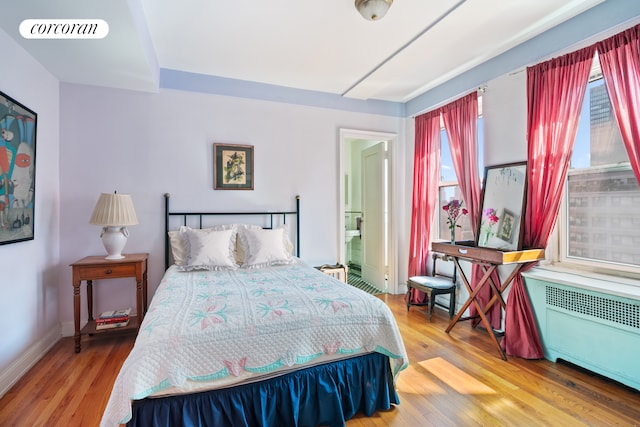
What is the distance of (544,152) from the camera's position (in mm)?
2562

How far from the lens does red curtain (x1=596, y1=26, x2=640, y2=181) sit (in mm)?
2012

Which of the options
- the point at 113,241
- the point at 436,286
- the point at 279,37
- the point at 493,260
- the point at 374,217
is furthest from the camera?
the point at 374,217

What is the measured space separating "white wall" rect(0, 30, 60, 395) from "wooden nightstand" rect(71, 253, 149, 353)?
277 millimetres

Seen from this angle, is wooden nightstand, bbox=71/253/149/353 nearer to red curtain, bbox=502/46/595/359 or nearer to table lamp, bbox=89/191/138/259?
table lamp, bbox=89/191/138/259

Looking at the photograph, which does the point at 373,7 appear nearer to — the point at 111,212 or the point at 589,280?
the point at 589,280

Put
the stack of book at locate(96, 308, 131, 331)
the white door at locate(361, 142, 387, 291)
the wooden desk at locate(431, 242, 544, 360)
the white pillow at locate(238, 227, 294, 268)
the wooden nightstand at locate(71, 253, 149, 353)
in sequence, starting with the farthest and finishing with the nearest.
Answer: the white door at locate(361, 142, 387, 291), the white pillow at locate(238, 227, 294, 268), the stack of book at locate(96, 308, 131, 331), the wooden nightstand at locate(71, 253, 149, 353), the wooden desk at locate(431, 242, 544, 360)

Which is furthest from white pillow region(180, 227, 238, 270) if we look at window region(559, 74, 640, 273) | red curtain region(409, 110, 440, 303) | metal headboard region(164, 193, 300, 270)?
window region(559, 74, 640, 273)

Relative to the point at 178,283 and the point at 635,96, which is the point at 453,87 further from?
the point at 178,283

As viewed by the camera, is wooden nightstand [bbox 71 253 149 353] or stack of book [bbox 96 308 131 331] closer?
wooden nightstand [bbox 71 253 149 353]

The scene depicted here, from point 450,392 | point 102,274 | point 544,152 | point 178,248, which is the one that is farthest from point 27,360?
point 544,152

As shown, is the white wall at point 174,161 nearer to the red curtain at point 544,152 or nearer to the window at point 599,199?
the red curtain at point 544,152

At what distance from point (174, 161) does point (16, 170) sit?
126cm

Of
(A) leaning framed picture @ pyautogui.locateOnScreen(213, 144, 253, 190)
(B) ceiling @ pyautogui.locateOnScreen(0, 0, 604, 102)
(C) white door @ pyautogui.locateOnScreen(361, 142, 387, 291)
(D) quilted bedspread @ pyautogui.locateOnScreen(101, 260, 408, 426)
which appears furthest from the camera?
(C) white door @ pyautogui.locateOnScreen(361, 142, 387, 291)

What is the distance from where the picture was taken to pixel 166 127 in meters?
3.29
